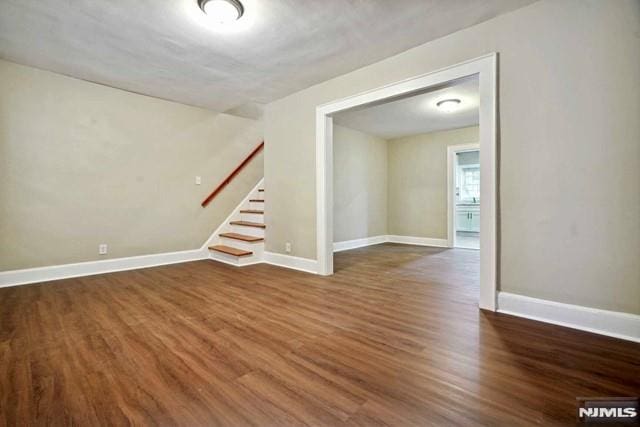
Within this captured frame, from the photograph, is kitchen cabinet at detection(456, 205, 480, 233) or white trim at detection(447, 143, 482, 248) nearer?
white trim at detection(447, 143, 482, 248)

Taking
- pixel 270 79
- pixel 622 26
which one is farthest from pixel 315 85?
pixel 622 26

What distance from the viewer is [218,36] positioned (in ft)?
8.54

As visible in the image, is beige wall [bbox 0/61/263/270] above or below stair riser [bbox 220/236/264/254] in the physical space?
above

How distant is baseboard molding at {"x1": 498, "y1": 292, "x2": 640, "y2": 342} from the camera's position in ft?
6.14

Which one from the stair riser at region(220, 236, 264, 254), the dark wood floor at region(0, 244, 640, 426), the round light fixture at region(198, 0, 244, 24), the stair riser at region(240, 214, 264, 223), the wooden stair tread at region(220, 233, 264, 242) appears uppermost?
the round light fixture at region(198, 0, 244, 24)

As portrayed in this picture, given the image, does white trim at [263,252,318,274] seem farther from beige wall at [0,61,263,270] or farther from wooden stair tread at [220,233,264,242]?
beige wall at [0,61,263,270]

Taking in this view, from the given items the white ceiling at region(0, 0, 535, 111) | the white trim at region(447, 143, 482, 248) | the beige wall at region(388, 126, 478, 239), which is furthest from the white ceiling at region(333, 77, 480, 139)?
the white ceiling at region(0, 0, 535, 111)

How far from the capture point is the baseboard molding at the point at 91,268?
3273mm

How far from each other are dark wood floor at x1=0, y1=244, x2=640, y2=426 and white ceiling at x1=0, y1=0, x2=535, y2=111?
2.41 meters

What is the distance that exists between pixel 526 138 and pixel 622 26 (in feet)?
2.68


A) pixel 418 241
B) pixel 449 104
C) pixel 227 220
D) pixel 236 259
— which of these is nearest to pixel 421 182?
pixel 418 241

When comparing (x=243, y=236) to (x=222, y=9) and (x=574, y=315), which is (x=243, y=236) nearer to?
(x=222, y=9)

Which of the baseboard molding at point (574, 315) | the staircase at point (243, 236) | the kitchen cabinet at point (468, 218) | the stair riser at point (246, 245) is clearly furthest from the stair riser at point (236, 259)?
the kitchen cabinet at point (468, 218)

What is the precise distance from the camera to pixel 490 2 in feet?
7.12
